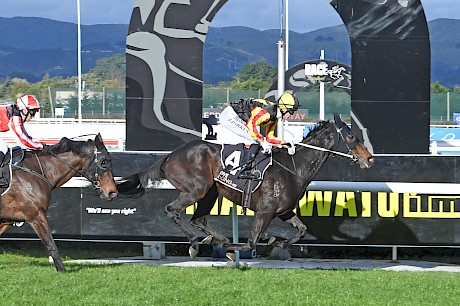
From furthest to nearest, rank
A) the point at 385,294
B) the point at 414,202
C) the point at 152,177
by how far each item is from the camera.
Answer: the point at 414,202 < the point at 152,177 < the point at 385,294

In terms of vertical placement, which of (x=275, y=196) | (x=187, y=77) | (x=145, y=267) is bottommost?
(x=145, y=267)

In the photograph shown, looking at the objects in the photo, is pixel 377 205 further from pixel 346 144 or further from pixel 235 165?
pixel 235 165

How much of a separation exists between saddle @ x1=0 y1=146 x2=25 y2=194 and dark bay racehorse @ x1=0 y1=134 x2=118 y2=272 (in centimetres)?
5

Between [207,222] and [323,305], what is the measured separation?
14.0 feet

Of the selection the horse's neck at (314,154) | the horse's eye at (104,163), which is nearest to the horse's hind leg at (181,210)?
the horse's eye at (104,163)

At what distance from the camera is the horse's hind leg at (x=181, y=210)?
10227mm

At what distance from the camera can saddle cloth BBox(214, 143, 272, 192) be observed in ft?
33.6

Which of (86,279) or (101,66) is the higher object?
(101,66)

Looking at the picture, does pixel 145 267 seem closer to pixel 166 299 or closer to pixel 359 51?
pixel 166 299

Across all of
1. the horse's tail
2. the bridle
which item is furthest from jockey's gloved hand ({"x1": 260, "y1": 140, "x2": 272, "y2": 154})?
the horse's tail

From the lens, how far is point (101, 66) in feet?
376

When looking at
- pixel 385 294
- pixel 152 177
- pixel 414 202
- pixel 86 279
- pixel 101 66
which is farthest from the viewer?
pixel 101 66

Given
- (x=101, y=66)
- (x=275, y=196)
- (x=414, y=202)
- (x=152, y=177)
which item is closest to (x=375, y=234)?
(x=414, y=202)

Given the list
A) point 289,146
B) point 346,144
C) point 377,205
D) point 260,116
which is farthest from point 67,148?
point 377,205
